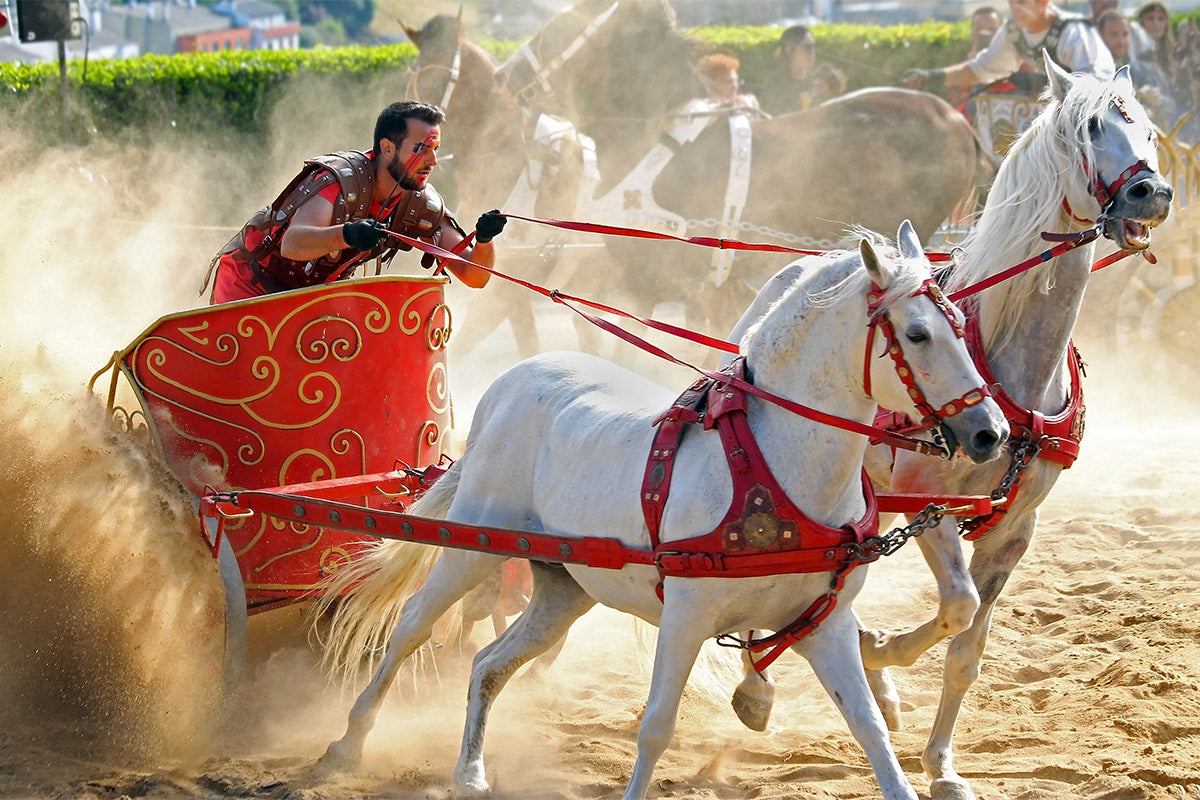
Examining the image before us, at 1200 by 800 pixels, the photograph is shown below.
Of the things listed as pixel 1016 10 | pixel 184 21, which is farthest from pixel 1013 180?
pixel 184 21

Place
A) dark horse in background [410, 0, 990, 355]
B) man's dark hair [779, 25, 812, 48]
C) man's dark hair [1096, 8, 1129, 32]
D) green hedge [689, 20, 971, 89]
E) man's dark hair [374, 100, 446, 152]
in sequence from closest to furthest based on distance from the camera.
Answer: man's dark hair [374, 100, 446, 152] → dark horse in background [410, 0, 990, 355] → man's dark hair [1096, 8, 1129, 32] → man's dark hair [779, 25, 812, 48] → green hedge [689, 20, 971, 89]

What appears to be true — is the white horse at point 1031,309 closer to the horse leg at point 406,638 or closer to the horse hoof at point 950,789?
the horse hoof at point 950,789

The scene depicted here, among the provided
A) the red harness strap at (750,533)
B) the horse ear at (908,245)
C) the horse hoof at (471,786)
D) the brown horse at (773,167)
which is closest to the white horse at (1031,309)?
the red harness strap at (750,533)

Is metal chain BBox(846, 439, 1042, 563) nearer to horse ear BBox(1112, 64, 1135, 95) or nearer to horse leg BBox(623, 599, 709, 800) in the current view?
horse leg BBox(623, 599, 709, 800)

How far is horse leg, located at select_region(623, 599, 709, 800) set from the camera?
3156 mm

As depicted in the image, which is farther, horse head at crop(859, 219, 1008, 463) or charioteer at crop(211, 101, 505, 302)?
charioteer at crop(211, 101, 505, 302)

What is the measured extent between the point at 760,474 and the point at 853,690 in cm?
57

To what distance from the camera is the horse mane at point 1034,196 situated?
Answer: 3.80 m

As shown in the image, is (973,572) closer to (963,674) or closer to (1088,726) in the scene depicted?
(963,674)

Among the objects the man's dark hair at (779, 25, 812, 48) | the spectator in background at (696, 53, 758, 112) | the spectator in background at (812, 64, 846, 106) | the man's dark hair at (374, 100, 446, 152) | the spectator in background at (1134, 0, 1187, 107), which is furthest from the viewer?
the spectator in background at (1134, 0, 1187, 107)

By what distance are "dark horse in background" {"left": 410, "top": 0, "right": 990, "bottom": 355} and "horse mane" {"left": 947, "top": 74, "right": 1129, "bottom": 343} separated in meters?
4.86

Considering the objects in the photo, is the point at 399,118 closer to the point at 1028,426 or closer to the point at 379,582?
the point at 379,582

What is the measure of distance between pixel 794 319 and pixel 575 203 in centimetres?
567

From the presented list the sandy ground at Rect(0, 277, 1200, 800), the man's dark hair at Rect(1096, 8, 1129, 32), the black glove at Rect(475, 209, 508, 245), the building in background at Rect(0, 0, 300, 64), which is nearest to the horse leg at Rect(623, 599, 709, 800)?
the sandy ground at Rect(0, 277, 1200, 800)
